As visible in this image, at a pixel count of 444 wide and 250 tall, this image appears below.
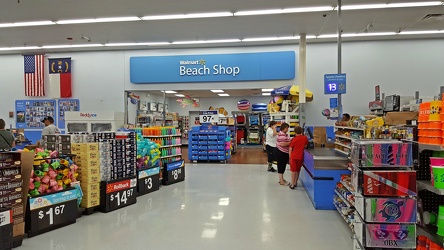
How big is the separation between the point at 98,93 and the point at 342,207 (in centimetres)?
1106

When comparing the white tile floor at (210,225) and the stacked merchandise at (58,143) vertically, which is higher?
the stacked merchandise at (58,143)

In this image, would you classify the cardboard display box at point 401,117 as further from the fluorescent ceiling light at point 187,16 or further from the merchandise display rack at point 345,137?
the fluorescent ceiling light at point 187,16

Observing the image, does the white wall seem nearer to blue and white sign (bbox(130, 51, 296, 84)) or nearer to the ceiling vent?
blue and white sign (bbox(130, 51, 296, 84))

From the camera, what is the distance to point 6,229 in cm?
347

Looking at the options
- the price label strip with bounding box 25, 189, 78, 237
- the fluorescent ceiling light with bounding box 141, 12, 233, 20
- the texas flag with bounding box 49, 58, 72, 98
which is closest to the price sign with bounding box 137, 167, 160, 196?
the price label strip with bounding box 25, 189, 78, 237

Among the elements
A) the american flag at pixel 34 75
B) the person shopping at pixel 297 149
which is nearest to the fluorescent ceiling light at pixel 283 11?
the person shopping at pixel 297 149

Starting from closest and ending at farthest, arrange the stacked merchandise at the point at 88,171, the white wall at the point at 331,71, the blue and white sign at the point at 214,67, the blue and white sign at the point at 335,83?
the stacked merchandise at the point at 88,171
the blue and white sign at the point at 335,83
the white wall at the point at 331,71
the blue and white sign at the point at 214,67

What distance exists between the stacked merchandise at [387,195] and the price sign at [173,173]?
5.45 meters

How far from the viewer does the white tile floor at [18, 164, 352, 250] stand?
3.74 meters

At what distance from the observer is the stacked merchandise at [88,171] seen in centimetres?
491

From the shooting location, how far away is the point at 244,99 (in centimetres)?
1909

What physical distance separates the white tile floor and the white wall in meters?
6.09

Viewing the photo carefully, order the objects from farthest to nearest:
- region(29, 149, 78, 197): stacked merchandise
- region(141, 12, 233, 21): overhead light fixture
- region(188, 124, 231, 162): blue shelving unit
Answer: region(188, 124, 231, 162): blue shelving unit < region(141, 12, 233, 21): overhead light fixture < region(29, 149, 78, 197): stacked merchandise

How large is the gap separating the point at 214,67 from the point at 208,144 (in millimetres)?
3095
